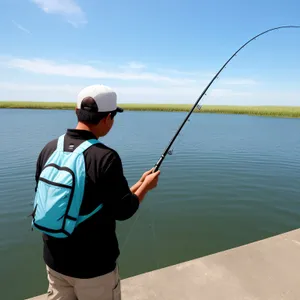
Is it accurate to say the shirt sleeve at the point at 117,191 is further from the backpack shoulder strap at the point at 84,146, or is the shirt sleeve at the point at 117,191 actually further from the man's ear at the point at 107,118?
the man's ear at the point at 107,118

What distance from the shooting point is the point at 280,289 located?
9.66ft

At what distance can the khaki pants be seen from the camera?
5.46 feet

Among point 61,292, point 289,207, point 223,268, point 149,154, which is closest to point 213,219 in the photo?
point 289,207

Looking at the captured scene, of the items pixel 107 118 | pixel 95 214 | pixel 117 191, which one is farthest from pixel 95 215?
pixel 107 118

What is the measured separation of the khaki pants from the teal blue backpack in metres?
0.35

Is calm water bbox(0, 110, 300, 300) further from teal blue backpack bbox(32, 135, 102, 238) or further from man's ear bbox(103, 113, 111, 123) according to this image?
teal blue backpack bbox(32, 135, 102, 238)

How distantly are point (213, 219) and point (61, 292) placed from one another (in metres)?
5.09

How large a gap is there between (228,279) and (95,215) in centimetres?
223

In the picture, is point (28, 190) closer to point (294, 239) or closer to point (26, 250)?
point (26, 250)

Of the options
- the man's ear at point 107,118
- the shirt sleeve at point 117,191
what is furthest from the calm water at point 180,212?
the shirt sleeve at point 117,191

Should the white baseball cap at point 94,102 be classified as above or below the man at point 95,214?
above

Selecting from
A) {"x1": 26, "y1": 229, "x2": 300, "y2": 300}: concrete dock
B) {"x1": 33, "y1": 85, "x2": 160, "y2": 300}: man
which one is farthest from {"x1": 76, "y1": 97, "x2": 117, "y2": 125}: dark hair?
{"x1": 26, "y1": 229, "x2": 300, "y2": 300}: concrete dock

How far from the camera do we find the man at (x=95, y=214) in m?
1.51

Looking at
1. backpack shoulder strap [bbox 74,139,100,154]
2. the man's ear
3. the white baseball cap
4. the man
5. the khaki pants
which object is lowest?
the khaki pants
